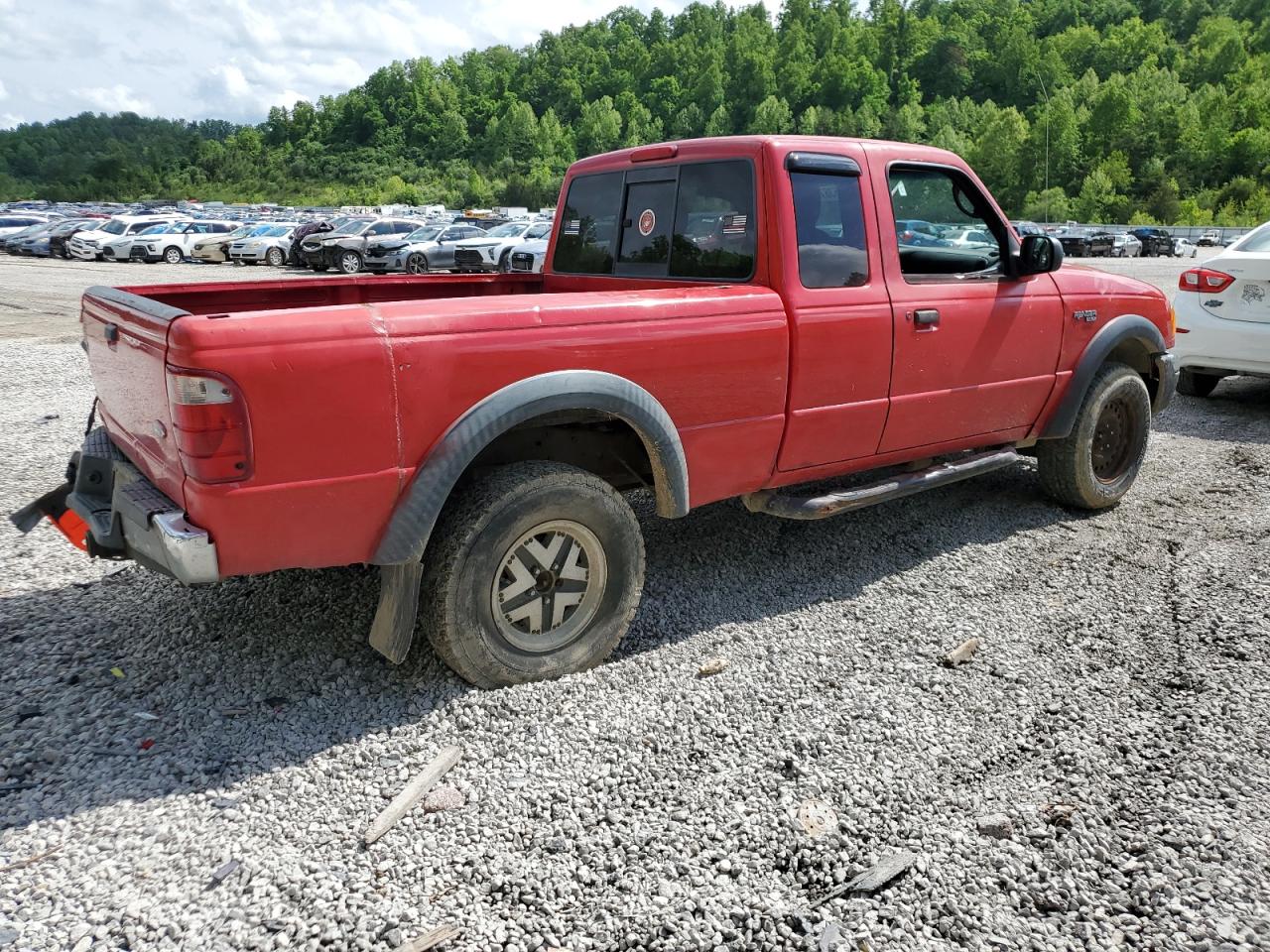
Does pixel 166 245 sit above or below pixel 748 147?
below

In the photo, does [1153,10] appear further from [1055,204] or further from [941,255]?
[941,255]

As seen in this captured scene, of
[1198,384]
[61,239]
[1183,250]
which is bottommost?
[1183,250]

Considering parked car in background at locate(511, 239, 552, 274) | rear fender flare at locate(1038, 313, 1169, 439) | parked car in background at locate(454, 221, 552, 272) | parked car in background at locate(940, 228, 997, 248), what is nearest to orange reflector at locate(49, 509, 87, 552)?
parked car in background at locate(940, 228, 997, 248)

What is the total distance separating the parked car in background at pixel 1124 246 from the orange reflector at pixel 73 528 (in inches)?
2106

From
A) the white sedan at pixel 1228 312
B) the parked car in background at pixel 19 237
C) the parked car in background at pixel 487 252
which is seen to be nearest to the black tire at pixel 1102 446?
the white sedan at pixel 1228 312

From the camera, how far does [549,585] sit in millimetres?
3549

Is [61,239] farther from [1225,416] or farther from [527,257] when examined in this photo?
[1225,416]

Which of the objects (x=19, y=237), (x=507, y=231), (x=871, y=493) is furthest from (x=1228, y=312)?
(x=19, y=237)

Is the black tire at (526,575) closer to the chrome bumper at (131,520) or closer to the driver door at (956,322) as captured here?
the chrome bumper at (131,520)

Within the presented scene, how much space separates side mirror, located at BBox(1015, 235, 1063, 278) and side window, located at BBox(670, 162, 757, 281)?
1608 millimetres

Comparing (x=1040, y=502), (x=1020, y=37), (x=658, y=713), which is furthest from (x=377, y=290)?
(x=1020, y=37)

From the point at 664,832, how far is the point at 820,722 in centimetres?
83

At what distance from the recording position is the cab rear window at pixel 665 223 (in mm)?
4160

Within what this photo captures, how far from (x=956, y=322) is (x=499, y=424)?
248 centimetres
